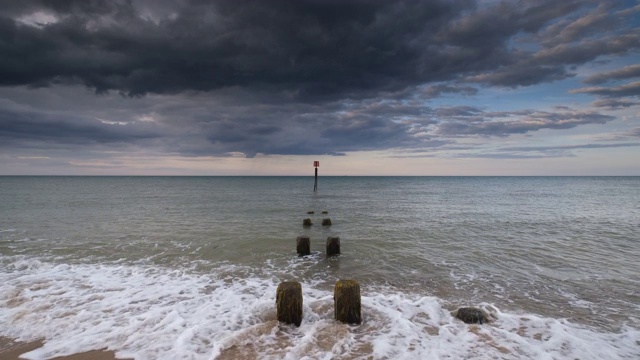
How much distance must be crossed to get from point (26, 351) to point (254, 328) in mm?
4496

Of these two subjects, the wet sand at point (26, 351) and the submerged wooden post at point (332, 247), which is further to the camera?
the submerged wooden post at point (332, 247)

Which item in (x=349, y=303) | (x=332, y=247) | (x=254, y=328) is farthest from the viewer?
(x=332, y=247)

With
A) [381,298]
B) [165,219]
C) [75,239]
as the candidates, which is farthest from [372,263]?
[165,219]

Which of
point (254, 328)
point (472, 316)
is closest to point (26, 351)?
point (254, 328)

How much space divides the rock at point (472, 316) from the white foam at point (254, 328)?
0.20 metres

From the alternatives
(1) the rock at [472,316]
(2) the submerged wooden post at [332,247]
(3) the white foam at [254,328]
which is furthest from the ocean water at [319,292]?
(2) the submerged wooden post at [332,247]

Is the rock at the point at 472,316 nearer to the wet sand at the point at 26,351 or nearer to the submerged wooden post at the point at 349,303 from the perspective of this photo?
the submerged wooden post at the point at 349,303

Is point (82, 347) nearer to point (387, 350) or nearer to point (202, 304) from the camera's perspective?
point (202, 304)

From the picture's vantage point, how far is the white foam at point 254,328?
661 cm

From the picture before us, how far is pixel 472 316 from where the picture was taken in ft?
25.8

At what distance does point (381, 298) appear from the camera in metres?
9.52

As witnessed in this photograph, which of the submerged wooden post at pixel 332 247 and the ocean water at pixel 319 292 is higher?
the submerged wooden post at pixel 332 247

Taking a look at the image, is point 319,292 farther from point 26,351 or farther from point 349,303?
point 26,351

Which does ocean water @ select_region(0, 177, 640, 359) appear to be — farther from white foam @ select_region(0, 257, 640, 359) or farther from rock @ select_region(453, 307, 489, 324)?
rock @ select_region(453, 307, 489, 324)
